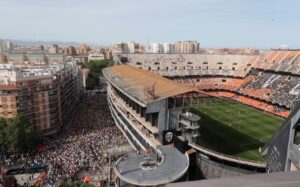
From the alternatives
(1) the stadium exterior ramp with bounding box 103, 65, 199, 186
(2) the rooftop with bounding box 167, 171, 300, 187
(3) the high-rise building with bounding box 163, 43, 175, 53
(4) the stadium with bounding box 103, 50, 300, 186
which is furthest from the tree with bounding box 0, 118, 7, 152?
(3) the high-rise building with bounding box 163, 43, 175, 53

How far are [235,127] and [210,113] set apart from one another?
30.3 feet

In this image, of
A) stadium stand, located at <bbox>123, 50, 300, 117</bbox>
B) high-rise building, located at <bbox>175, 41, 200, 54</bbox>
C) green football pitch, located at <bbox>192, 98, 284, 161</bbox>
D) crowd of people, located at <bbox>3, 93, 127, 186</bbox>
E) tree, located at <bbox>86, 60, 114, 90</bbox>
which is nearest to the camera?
green football pitch, located at <bbox>192, 98, 284, 161</bbox>

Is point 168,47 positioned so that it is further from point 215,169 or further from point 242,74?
point 215,169

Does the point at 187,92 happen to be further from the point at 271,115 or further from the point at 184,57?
the point at 184,57

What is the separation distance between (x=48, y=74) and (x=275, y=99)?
4471cm

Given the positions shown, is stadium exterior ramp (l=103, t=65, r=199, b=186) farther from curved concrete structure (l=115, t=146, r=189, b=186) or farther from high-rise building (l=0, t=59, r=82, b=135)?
high-rise building (l=0, t=59, r=82, b=135)

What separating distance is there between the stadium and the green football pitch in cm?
12

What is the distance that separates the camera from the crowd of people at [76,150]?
3434 cm

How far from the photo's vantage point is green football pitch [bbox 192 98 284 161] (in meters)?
33.6

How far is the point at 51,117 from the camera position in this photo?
49.6m

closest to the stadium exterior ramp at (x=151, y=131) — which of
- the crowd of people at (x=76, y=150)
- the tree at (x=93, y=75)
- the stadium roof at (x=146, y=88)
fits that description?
the stadium roof at (x=146, y=88)

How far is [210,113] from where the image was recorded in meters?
52.5

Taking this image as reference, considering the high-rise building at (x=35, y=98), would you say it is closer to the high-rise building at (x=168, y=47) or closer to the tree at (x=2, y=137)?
the tree at (x=2, y=137)

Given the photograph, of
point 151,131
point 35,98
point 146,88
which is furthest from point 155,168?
point 35,98
